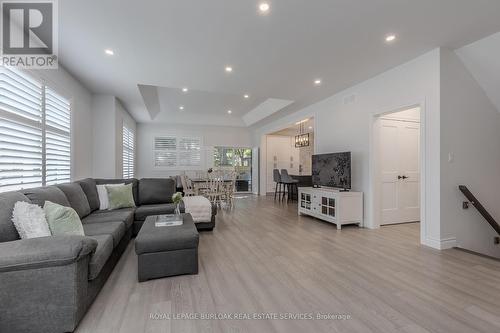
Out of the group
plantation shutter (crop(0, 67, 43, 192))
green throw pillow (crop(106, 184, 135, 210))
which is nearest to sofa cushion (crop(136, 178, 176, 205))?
green throw pillow (crop(106, 184, 135, 210))

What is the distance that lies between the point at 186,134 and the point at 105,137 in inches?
171

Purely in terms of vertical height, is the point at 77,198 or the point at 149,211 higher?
the point at 77,198

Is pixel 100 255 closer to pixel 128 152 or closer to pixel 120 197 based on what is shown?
pixel 120 197

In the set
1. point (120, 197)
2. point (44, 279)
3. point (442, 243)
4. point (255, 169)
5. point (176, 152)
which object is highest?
point (176, 152)

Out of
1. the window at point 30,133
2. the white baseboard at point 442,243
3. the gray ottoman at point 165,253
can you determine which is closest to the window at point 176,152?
the window at point 30,133

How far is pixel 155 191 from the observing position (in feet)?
15.0

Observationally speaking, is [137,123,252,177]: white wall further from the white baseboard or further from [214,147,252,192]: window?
the white baseboard

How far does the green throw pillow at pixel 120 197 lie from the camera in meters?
3.96

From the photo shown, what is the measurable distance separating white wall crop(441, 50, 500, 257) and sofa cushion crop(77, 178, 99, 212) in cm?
517

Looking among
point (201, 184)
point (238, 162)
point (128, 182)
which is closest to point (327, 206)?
point (201, 184)

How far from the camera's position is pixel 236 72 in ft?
13.5

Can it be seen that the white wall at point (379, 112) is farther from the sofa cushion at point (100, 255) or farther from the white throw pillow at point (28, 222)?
the white throw pillow at point (28, 222)

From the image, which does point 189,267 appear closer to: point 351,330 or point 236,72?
point 351,330

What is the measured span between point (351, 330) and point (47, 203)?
2.89 metres
